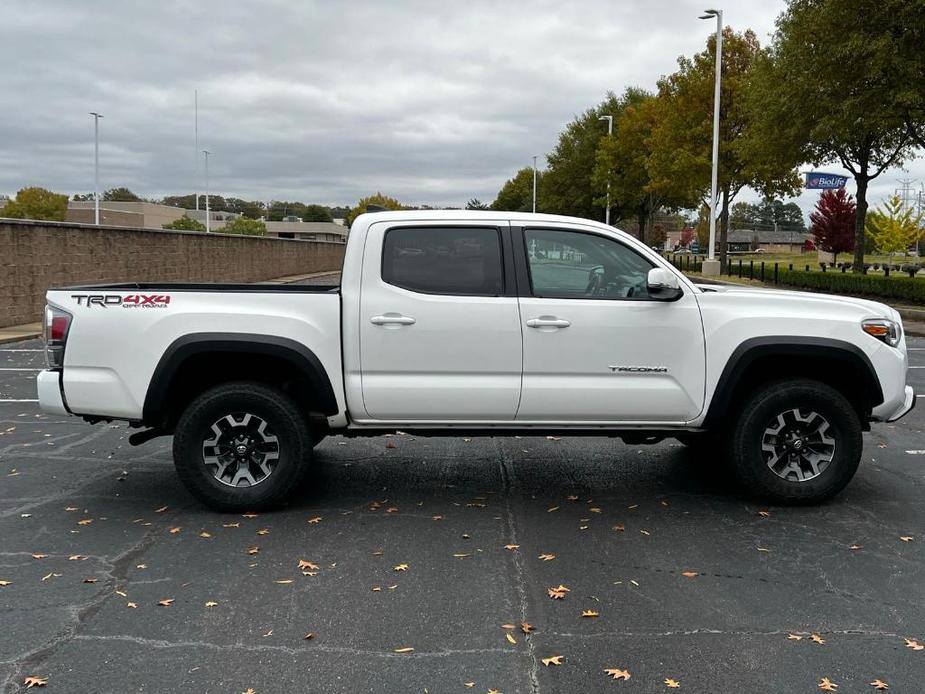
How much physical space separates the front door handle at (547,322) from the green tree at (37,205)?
104m

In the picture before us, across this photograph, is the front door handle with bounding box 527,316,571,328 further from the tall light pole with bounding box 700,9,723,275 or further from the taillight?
the tall light pole with bounding box 700,9,723,275

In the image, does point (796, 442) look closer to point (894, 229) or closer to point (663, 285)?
point (663, 285)

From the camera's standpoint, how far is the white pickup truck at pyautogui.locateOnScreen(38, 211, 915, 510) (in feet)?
18.1

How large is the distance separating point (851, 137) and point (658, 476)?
23.6 m

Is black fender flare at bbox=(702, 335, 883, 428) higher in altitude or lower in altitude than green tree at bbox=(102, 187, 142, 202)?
lower

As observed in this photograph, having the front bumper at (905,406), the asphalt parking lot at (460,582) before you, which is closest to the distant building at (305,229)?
the asphalt parking lot at (460,582)

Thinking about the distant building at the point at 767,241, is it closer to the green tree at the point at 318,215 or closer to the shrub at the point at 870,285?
the green tree at the point at 318,215

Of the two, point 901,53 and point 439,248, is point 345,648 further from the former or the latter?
point 901,53

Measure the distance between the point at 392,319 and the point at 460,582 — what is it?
69.5 inches

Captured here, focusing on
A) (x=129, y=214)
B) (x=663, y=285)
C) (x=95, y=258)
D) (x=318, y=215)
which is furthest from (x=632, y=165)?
(x=318, y=215)

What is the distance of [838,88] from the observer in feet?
Answer: 79.3

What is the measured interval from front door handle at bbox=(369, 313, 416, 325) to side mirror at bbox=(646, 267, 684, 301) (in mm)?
1527

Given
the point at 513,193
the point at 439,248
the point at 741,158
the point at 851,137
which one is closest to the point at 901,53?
the point at 851,137

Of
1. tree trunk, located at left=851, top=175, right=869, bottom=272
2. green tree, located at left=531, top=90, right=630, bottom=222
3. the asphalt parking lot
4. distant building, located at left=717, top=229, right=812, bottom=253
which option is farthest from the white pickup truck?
distant building, located at left=717, top=229, right=812, bottom=253
